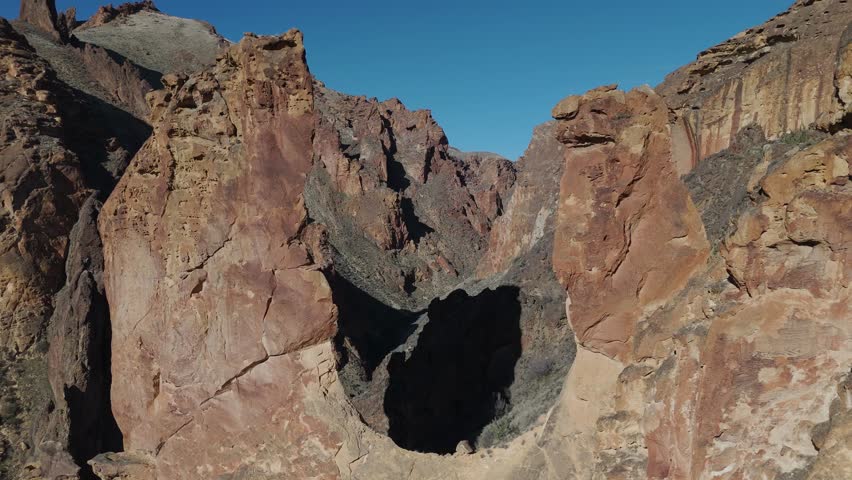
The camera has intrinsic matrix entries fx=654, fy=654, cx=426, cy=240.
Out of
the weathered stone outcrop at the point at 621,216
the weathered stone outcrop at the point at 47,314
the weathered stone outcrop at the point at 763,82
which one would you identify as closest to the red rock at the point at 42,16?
the weathered stone outcrop at the point at 47,314

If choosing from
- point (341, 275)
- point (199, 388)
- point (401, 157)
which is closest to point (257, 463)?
point (199, 388)

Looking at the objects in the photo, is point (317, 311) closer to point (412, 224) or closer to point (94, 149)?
point (94, 149)

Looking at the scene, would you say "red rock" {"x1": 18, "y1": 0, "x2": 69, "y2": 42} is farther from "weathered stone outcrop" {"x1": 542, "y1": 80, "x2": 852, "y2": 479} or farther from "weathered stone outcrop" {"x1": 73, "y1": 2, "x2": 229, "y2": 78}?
"weathered stone outcrop" {"x1": 542, "y1": 80, "x2": 852, "y2": 479}

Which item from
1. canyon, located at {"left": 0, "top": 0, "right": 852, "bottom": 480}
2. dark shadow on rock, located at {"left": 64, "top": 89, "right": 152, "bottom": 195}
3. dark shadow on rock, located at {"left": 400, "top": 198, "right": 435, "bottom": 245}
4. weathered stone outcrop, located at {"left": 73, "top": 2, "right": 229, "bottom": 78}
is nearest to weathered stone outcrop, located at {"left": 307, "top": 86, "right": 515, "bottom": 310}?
dark shadow on rock, located at {"left": 400, "top": 198, "right": 435, "bottom": 245}

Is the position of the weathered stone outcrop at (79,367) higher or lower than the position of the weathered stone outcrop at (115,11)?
lower

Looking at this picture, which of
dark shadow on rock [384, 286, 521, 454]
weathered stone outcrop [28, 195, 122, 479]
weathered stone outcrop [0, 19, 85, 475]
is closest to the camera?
weathered stone outcrop [28, 195, 122, 479]

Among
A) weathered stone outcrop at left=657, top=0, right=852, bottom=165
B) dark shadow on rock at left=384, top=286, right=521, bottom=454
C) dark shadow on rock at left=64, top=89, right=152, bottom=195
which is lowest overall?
dark shadow on rock at left=384, top=286, right=521, bottom=454

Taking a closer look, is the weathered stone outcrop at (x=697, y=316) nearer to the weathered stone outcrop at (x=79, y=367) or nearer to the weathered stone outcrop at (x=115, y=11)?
the weathered stone outcrop at (x=79, y=367)
